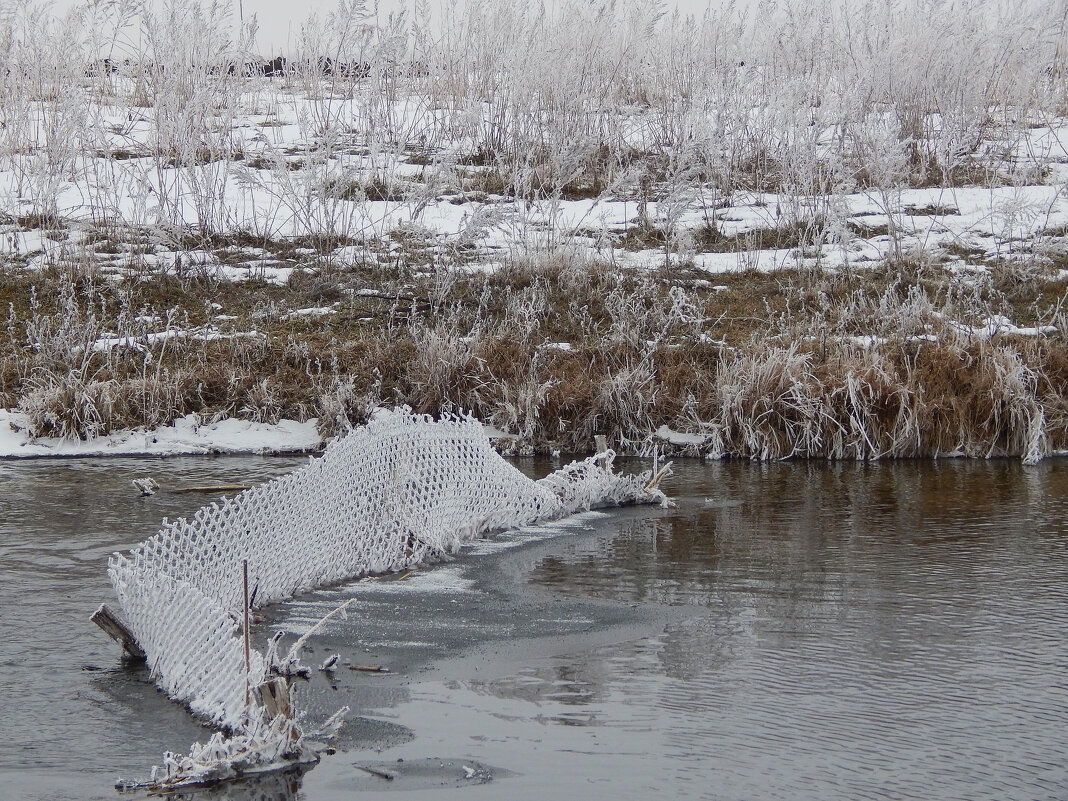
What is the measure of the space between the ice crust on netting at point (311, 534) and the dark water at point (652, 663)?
0.61ft

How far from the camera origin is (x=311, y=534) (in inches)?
239

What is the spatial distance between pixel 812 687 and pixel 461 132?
13.7 metres

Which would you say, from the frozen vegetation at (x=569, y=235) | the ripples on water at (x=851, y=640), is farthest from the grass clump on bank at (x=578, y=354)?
the ripples on water at (x=851, y=640)

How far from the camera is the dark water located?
3850mm

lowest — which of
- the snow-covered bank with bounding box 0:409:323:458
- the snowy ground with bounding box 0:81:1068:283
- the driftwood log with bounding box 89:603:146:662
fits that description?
the snow-covered bank with bounding box 0:409:323:458

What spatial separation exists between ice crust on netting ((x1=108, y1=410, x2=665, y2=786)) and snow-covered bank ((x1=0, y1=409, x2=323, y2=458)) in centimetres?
326

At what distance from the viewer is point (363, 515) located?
643 centimetres

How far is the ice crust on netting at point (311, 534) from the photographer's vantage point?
4.26 metres

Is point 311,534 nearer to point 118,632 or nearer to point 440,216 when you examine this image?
point 118,632

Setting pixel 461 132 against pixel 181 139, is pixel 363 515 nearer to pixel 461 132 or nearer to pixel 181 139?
pixel 181 139

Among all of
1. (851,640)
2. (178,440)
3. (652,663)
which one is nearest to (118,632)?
(652,663)

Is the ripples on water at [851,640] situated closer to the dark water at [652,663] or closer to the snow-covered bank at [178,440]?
the dark water at [652,663]

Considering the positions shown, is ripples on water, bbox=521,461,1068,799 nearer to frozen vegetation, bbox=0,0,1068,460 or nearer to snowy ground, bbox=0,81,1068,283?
frozen vegetation, bbox=0,0,1068,460

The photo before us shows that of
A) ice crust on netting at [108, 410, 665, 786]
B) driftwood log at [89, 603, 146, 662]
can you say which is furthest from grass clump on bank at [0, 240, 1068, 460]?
driftwood log at [89, 603, 146, 662]
